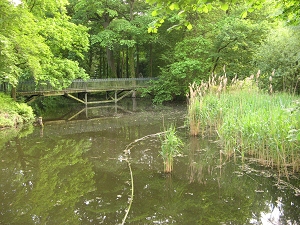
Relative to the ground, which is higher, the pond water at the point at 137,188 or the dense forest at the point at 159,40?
the dense forest at the point at 159,40

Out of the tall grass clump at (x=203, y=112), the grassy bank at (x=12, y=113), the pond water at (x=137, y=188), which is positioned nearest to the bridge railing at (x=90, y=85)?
the grassy bank at (x=12, y=113)

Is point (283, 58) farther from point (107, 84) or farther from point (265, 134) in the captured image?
point (107, 84)

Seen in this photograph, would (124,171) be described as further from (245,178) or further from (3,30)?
(3,30)

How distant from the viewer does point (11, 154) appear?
245 inches

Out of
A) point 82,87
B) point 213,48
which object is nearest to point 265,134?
point 213,48

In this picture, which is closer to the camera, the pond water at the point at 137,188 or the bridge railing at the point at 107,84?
the pond water at the point at 137,188

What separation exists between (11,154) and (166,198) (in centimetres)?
415

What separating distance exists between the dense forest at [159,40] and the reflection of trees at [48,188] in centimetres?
436

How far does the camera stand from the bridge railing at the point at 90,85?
515 inches

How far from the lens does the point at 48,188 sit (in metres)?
4.26

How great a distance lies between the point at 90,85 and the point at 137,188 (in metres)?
12.4

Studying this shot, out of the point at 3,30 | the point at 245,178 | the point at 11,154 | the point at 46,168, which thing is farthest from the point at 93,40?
the point at 245,178

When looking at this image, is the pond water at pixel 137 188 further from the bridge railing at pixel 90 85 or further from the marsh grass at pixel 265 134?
the bridge railing at pixel 90 85

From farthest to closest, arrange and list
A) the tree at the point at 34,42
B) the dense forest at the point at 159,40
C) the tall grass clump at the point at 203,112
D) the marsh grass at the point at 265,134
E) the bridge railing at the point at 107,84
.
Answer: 1. the bridge railing at the point at 107,84
2. the dense forest at the point at 159,40
3. the tree at the point at 34,42
4. the tall grass clump at the point at 203,112
5. the marsh grass at the point at 265,134
